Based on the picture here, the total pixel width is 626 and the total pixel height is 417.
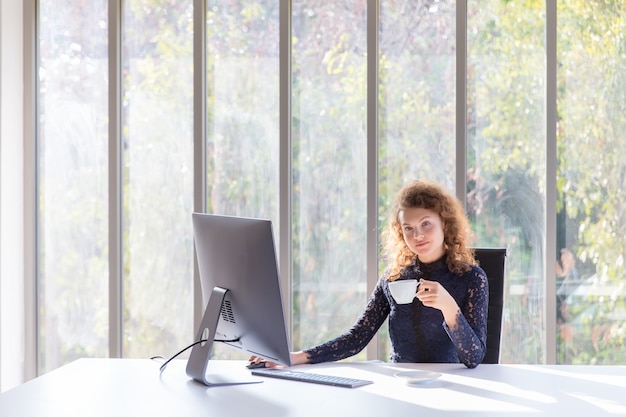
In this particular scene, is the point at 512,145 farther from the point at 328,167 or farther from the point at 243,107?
the point at 243,107

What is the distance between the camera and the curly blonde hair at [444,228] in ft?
8.03

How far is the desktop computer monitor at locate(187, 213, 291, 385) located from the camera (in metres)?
1.83

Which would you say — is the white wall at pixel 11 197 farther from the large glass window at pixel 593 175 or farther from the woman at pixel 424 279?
the large glass window at pixel 593 175

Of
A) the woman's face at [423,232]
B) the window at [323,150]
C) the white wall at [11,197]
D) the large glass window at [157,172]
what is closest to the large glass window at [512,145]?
the window at [323,150]

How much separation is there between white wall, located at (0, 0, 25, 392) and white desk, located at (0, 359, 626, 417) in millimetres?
1647

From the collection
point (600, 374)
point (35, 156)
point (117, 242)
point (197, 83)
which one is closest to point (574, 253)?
point (600, 374)

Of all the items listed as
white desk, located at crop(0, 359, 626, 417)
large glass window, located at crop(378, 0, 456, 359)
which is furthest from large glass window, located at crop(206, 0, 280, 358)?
white desk, located at crop(0, 359, 626, 417)

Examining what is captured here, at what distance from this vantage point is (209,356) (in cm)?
196

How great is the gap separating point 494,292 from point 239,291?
0.95 meters

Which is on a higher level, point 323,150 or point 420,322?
point 323,150

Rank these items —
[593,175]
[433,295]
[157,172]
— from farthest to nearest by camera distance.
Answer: [157,172]
[593,175]
[433,295]

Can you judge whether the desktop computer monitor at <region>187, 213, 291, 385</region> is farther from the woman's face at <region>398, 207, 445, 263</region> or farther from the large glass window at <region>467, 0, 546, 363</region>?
the large glass window at <region>467, 0, 546, 363</region>

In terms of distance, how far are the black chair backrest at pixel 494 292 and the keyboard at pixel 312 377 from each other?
66 centimetres

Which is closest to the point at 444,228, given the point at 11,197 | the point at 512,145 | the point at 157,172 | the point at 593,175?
the point at 512,145
